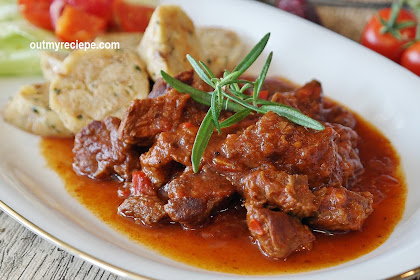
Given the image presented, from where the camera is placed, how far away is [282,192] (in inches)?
149

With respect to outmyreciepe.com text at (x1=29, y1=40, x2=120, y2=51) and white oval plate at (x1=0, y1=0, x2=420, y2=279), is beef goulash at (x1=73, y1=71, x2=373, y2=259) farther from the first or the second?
outmyreciepe.com text at (x1=29, y1=40, x2=120, y2=51)

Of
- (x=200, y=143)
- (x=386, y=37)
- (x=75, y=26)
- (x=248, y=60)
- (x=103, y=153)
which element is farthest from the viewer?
(x=386, y=37)

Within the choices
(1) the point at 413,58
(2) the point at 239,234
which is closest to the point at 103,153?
(2) the point at 239,234

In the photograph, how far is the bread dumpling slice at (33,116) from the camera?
520cm

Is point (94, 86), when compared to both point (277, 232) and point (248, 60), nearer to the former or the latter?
point (248, 60)

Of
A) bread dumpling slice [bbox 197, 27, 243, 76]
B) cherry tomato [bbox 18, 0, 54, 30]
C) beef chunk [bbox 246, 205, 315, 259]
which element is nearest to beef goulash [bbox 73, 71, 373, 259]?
beef chunk [bbox 246, 205, 315, 259]

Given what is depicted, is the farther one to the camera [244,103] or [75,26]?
[75,26]

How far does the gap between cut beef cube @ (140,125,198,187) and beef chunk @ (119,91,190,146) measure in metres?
0.11

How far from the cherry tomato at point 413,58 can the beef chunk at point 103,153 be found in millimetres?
3692

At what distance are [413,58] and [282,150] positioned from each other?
10.7ft

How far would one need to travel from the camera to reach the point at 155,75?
5340mm

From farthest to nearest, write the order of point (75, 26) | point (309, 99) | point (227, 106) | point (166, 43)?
point (75, 26) < point (166, 43) < point (309, 99) < point (227, 106)

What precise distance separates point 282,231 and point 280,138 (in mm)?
704

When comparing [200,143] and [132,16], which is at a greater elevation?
[200,143]
